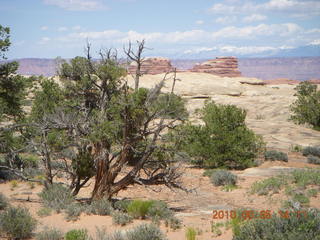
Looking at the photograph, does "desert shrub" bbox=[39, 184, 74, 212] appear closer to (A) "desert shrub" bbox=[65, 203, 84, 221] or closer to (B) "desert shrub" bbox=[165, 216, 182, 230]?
(A) "desert shrub" bbox=[65, 203, 84, 221]

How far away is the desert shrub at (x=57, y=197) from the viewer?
10.6 metres

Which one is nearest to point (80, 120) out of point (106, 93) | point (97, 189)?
point (106, 93)

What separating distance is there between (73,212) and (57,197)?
1312 mm

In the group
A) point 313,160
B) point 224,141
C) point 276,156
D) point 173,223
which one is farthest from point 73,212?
point 313,160

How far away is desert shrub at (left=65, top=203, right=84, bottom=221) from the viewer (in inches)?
382

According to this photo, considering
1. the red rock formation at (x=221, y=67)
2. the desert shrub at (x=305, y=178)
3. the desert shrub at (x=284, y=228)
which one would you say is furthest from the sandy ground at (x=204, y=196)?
the red rock formation at (x=221, y=67)

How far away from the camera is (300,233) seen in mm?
6066

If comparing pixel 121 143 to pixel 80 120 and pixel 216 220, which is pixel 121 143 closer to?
pixel 80 120

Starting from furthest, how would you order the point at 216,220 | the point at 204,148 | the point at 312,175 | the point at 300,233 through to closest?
the point at 204,148
the point at 312,175
the point at 216,220
the point at 300,233

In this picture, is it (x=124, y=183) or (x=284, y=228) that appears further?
(x=124, y=183)

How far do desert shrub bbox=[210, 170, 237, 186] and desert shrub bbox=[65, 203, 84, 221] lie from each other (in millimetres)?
8297

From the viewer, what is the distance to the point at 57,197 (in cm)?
1097

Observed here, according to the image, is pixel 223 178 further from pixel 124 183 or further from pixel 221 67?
pixel 221 67

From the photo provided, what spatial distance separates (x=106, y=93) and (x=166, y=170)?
3.23 meters
